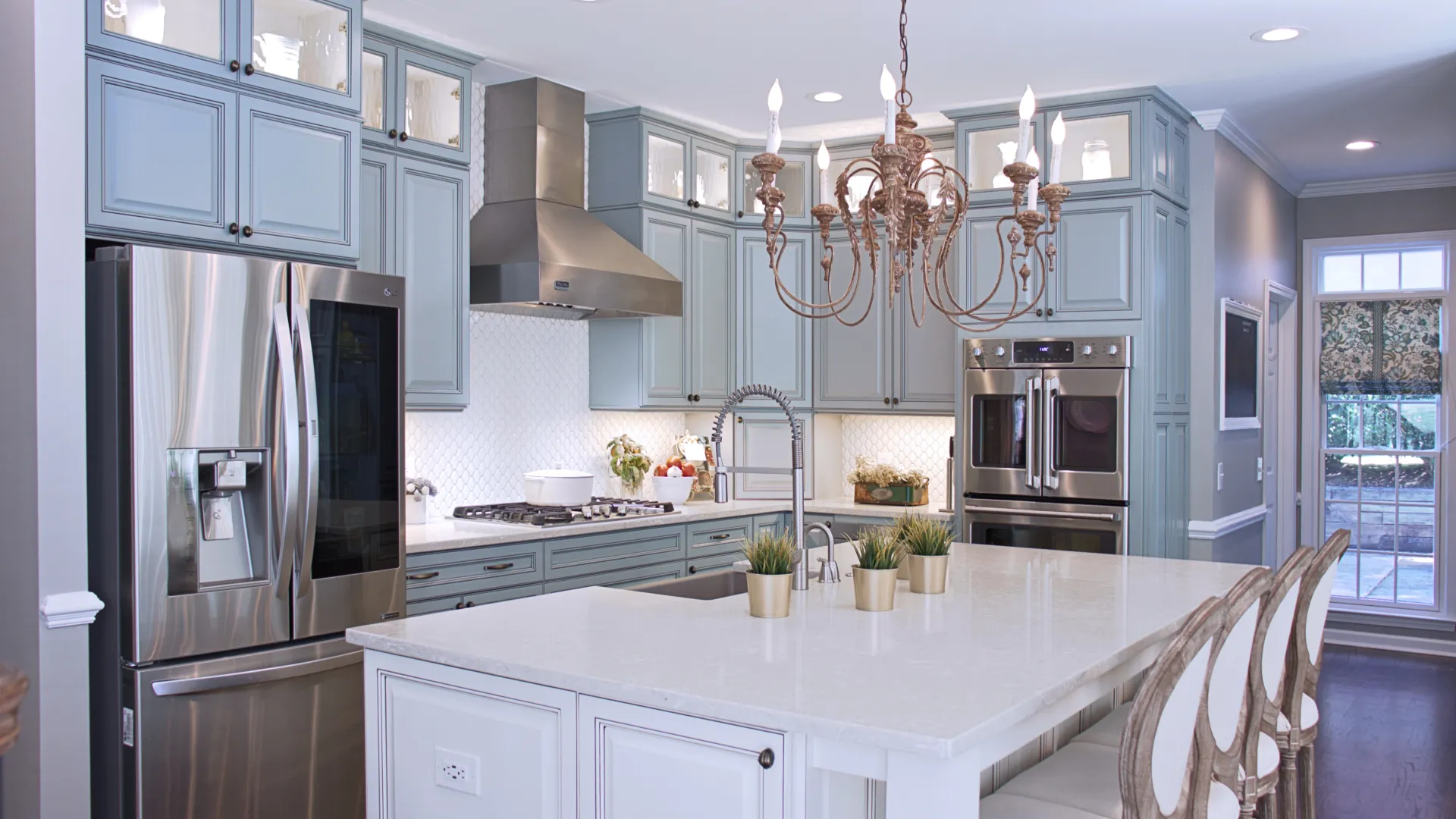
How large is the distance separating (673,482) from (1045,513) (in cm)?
163

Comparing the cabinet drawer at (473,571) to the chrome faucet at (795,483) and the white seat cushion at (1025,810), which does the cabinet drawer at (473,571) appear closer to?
the chrome faucet at (795,483)

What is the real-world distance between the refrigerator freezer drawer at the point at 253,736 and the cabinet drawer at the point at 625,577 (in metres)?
1.13

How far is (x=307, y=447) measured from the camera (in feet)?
10.1

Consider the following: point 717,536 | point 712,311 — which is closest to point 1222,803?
point 717,536

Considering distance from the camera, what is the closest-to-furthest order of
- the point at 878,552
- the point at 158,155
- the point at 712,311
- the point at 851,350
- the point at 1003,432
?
the point at 878,552 → the point at 158,155 → the point at 1003,432 → the point at 712,311 → the point at 851,350

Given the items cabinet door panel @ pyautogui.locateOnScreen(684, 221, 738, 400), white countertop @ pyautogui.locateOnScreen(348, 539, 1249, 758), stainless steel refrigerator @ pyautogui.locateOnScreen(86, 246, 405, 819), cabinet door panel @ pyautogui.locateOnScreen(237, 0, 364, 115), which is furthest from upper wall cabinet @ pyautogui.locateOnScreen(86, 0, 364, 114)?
cabinet door panel @ pyautogui.locateOnScreen(684, 221, 738, 400)

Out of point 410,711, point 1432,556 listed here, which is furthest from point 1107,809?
point 1432,556

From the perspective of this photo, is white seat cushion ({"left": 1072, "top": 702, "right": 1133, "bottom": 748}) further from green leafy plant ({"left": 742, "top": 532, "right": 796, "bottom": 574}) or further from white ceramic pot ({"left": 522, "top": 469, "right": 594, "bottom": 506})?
white ceramic pot ({"left": 522, "top": 469, "right": 594, "bottom": 506})

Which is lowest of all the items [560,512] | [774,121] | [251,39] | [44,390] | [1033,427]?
[560,512]

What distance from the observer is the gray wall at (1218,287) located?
17.1 feet

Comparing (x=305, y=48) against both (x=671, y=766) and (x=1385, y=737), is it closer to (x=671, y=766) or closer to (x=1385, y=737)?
(x=671, y=766)

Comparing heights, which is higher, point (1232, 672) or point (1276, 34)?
point (1276, 34)

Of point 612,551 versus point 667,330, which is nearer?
point 612,551

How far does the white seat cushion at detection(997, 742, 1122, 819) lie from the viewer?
6.92ft
